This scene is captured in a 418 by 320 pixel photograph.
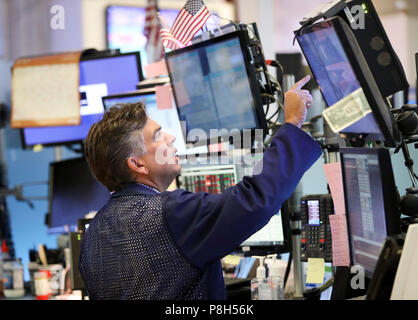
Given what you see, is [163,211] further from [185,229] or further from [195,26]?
[195,26]

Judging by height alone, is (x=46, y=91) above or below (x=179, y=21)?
below

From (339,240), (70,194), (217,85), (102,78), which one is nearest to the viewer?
(339,240)

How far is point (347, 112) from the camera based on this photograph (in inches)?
66.1

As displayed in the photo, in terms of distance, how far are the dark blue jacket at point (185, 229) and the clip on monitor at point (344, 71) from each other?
0.19 meters

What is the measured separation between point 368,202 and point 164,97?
4.53 ft

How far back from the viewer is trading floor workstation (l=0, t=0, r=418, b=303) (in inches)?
67.1

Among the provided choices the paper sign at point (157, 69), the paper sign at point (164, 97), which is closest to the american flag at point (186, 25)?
the paper sign at point (157, 69)

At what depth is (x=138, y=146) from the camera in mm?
1888

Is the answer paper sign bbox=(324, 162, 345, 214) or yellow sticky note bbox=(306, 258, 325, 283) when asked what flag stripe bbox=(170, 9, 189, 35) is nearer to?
paper sign bbox=(324, 162, 345, 214)

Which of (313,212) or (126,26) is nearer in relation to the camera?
(313,212)

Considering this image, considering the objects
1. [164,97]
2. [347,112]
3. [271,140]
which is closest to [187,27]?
[164,97]

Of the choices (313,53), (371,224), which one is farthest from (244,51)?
(371,224)
